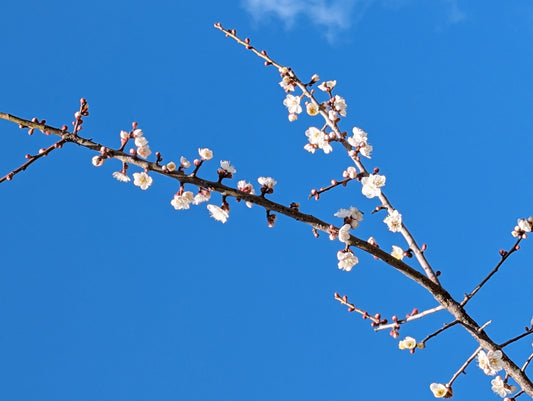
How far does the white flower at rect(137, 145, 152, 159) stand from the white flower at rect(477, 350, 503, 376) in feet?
11.2

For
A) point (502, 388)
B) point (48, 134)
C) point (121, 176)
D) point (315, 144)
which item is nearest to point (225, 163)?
point (121, 176)

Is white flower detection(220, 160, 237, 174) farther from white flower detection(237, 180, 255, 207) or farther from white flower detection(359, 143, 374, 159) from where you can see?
white flower detection(359, 143, 374, 159)

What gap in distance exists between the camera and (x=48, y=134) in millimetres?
4645

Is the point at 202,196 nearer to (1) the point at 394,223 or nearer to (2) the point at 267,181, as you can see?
(2) the point at 267,181

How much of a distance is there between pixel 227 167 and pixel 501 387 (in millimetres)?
3204

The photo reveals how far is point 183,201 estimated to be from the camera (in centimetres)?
507

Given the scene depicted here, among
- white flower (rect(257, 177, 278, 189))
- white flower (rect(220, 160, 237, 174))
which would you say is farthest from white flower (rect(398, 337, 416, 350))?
white flower (rect(220, 160, 237, 174))

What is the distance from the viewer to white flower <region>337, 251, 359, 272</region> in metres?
5.04

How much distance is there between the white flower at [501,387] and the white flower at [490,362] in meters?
0.28

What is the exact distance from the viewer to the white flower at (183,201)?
5051 mm

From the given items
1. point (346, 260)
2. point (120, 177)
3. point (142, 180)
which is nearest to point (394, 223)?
point (346, 260)

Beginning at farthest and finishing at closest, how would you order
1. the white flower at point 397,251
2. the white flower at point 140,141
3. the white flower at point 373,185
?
the white flower at point 373,185
the white flower at point 397,251
the white flower at point 140,141

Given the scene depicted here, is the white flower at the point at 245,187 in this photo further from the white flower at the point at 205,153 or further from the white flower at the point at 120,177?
the white flower at the point at 120,177

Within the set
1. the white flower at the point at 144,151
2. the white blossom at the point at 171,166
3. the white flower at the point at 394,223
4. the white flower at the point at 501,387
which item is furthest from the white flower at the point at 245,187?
the white flower at the point at 501,387
